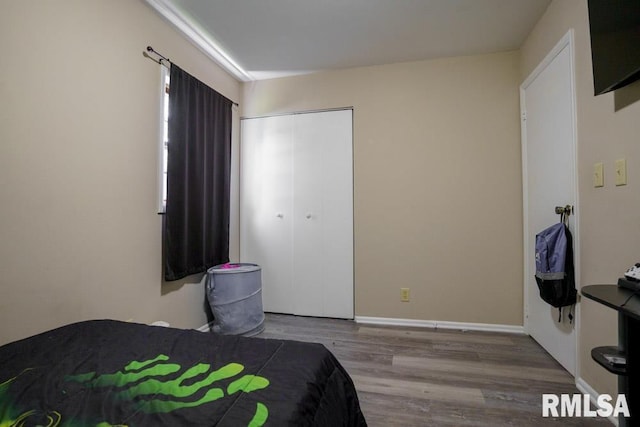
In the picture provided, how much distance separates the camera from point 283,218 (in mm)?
3061

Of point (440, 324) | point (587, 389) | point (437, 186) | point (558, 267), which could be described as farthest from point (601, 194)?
point (440, 324)

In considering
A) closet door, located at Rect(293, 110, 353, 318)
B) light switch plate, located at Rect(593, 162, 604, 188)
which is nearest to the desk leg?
light switch plate, located at Rect(593, 162, 604, 188)

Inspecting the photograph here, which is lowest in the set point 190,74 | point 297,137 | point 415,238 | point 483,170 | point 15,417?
point 15,417

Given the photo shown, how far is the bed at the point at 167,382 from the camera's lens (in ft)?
2.45

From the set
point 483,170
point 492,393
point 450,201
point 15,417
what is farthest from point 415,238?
point 15,417

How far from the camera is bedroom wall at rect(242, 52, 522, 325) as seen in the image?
8.46ft

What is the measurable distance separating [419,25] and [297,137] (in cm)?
145

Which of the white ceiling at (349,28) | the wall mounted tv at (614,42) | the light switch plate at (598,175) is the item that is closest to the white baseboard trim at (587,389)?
the light switch plate at (598,175)

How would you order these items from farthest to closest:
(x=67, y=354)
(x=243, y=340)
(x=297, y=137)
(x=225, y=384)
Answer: (x=297, y=137), (x=243, y=340), (x=67, y=354), (x=225, y=384)

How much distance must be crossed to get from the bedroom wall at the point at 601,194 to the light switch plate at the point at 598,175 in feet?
0.08

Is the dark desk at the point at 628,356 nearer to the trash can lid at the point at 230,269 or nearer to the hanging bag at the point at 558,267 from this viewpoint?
the hanging bag at the point at 558,267

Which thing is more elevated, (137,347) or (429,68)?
(429,68)

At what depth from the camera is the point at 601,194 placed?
1.52 meters

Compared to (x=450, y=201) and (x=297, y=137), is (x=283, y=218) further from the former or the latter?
(x=450, y=201)
